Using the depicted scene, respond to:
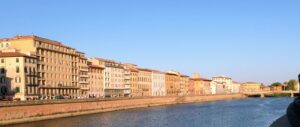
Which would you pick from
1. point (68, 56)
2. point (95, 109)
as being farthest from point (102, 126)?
point (68, 56)

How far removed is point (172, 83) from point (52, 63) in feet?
301

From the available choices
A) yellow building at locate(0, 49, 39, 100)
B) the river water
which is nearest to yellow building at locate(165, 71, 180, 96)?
yellow building at locate(0, 49, 39, 100)

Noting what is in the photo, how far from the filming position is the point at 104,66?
12538 cm

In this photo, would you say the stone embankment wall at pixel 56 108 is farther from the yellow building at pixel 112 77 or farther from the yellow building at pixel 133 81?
the yellow building at pixel 133 81

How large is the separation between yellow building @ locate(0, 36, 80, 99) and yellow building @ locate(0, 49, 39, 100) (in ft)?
18.9

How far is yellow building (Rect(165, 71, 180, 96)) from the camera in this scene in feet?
577

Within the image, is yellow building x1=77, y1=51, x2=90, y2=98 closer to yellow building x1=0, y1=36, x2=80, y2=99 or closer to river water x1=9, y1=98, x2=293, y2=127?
yellow building x1=0, y1=36, x2=80, y2=99

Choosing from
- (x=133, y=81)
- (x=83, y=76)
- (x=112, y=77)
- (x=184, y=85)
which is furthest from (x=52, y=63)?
(x=184, y=85)

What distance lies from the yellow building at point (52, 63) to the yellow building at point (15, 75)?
5.77 meters

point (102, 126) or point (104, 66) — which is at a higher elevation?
point (104, 66)

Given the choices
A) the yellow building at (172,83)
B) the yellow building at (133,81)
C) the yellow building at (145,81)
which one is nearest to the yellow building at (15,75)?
the yellow building at (133,81)

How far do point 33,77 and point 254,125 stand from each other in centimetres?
4878

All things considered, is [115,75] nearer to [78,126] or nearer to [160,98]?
[160,98]

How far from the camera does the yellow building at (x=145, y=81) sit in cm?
14938
